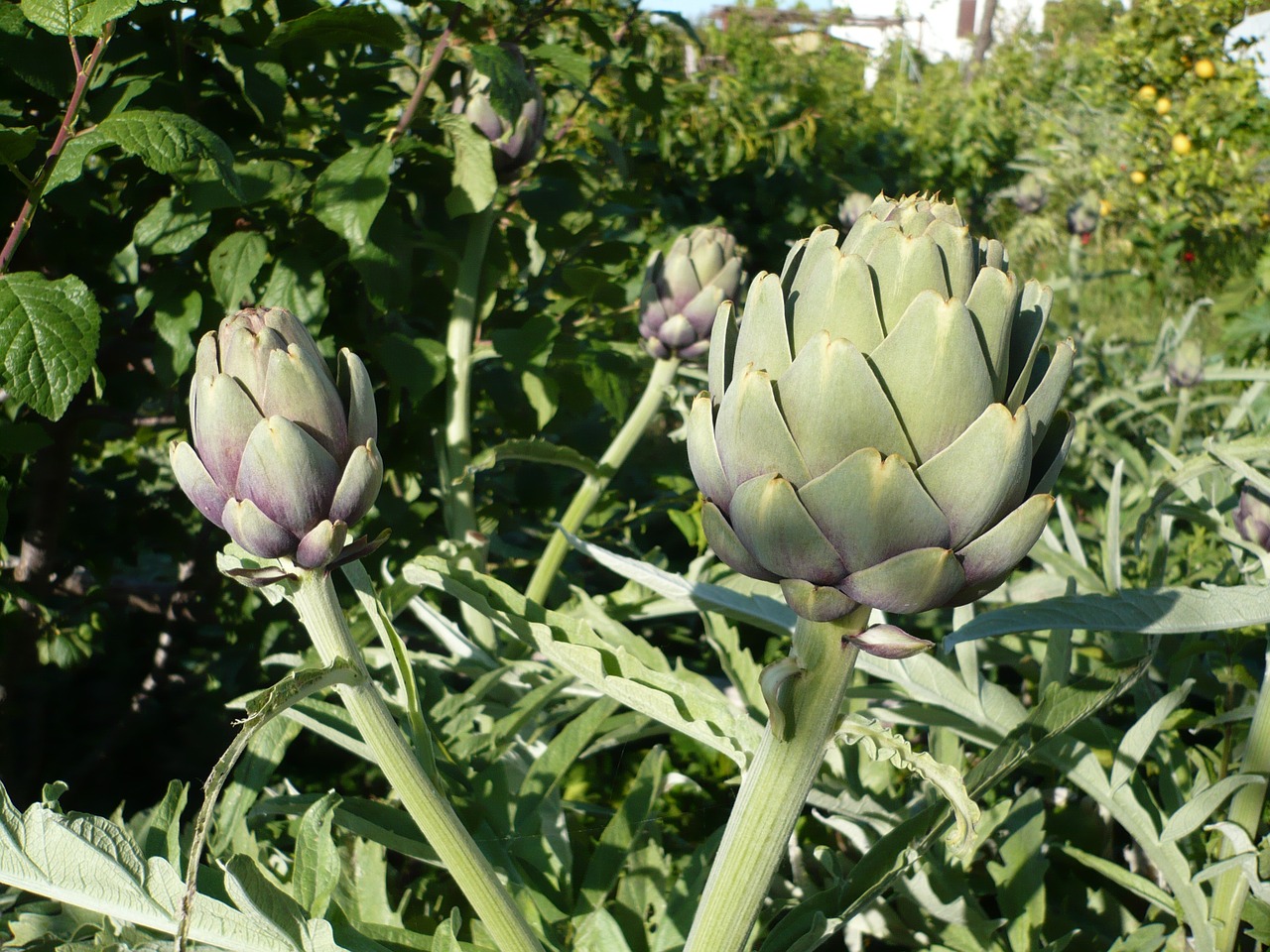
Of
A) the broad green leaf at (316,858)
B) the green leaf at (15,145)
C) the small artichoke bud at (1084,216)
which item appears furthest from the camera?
the small artichoke bud at (1084,216)

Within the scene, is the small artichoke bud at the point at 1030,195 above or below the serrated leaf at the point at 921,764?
above

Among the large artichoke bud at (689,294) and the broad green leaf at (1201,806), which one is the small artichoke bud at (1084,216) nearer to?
the large artichoke bud at (689,294)

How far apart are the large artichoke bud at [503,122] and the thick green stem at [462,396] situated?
5 centimetres

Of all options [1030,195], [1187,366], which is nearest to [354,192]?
[1187,366]

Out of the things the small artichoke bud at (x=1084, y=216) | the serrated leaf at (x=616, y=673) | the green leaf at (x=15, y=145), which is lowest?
the serrated leaf at (x=616, y=673)

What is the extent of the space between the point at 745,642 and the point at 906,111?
4.06 metres

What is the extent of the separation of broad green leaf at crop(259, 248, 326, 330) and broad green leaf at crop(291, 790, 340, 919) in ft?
1.34

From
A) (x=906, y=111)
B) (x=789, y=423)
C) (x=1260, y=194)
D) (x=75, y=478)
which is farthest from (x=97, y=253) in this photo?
(x=906, y=111)

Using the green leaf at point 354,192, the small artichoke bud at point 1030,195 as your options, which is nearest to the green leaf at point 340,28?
the green leaf at point 354,192

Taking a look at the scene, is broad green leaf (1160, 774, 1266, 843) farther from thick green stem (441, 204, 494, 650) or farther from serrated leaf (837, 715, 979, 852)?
thick green stem (441, 204, 494, 650)

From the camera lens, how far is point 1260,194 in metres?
2.86

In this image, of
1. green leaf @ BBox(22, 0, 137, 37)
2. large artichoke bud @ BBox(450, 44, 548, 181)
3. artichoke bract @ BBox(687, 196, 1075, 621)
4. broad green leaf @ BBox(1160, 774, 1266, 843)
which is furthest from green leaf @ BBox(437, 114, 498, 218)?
broad green leaf @ BBox(1160, 774, 1266, 843)

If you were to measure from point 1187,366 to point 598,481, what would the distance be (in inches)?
39.3

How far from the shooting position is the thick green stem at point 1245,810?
670 millimetres
